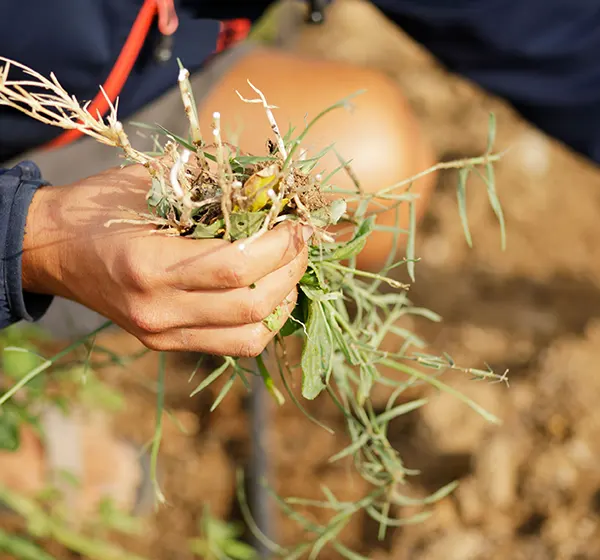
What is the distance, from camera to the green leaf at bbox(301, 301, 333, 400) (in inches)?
21.3

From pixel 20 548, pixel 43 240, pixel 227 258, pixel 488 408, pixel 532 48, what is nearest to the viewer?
pixel 227 258

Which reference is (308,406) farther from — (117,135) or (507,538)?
(117,135)

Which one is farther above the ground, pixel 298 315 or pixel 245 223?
pixel 245 223

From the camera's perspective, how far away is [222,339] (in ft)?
1.68

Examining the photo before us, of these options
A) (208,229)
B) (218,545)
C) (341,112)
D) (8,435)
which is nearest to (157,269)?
(208,229)

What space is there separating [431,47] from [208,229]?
3.15 ft

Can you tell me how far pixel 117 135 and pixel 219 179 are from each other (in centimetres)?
8

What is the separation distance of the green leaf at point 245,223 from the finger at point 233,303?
35 mm

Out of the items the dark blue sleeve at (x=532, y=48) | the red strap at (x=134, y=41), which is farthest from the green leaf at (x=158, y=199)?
the dark blue sleeve at (x=532, y=48)

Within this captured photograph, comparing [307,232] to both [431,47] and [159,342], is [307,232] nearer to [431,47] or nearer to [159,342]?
[159,342]

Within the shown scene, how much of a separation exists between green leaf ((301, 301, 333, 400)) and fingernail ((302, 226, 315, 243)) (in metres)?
0.07

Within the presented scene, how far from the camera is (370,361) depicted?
0.60m

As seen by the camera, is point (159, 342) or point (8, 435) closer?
point (159, 342)

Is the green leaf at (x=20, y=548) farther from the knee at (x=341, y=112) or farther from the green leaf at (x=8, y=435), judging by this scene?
the knee at (x=341, y=112)
